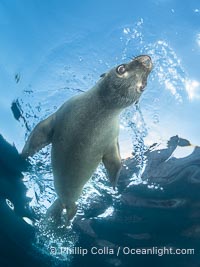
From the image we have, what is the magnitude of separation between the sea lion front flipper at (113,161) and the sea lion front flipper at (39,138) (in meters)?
0.95

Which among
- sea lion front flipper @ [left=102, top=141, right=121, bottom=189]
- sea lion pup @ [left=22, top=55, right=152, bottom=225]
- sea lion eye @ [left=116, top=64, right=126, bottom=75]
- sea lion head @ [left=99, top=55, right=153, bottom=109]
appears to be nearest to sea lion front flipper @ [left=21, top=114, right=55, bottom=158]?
sea lion pup @ [left=22, top=55, right=152, bottom=225]

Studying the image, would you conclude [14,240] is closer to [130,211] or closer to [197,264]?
[130,211]

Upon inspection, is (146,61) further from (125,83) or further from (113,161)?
(113,161)

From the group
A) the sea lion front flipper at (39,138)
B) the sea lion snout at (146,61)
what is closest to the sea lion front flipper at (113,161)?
the sea lion front flipper at (39,138)

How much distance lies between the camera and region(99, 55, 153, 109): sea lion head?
3861 mm

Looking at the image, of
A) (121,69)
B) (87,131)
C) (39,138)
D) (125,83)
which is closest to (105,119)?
(87,131)

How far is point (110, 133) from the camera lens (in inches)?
188

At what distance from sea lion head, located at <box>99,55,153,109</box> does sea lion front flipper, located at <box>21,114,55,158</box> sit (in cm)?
110

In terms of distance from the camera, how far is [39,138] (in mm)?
4992

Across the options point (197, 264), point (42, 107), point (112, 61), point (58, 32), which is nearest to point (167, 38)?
point (112, 61)

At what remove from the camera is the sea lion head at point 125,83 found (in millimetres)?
3861

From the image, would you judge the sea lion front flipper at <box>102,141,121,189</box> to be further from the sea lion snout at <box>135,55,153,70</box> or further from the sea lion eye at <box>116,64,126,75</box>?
the sea lion snout at <box>135,55,153,70</box>

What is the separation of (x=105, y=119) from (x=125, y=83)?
760 millimetres

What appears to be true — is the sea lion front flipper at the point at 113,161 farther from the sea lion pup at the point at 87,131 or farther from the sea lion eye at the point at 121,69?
the sea lion eye at the point at 121,69
